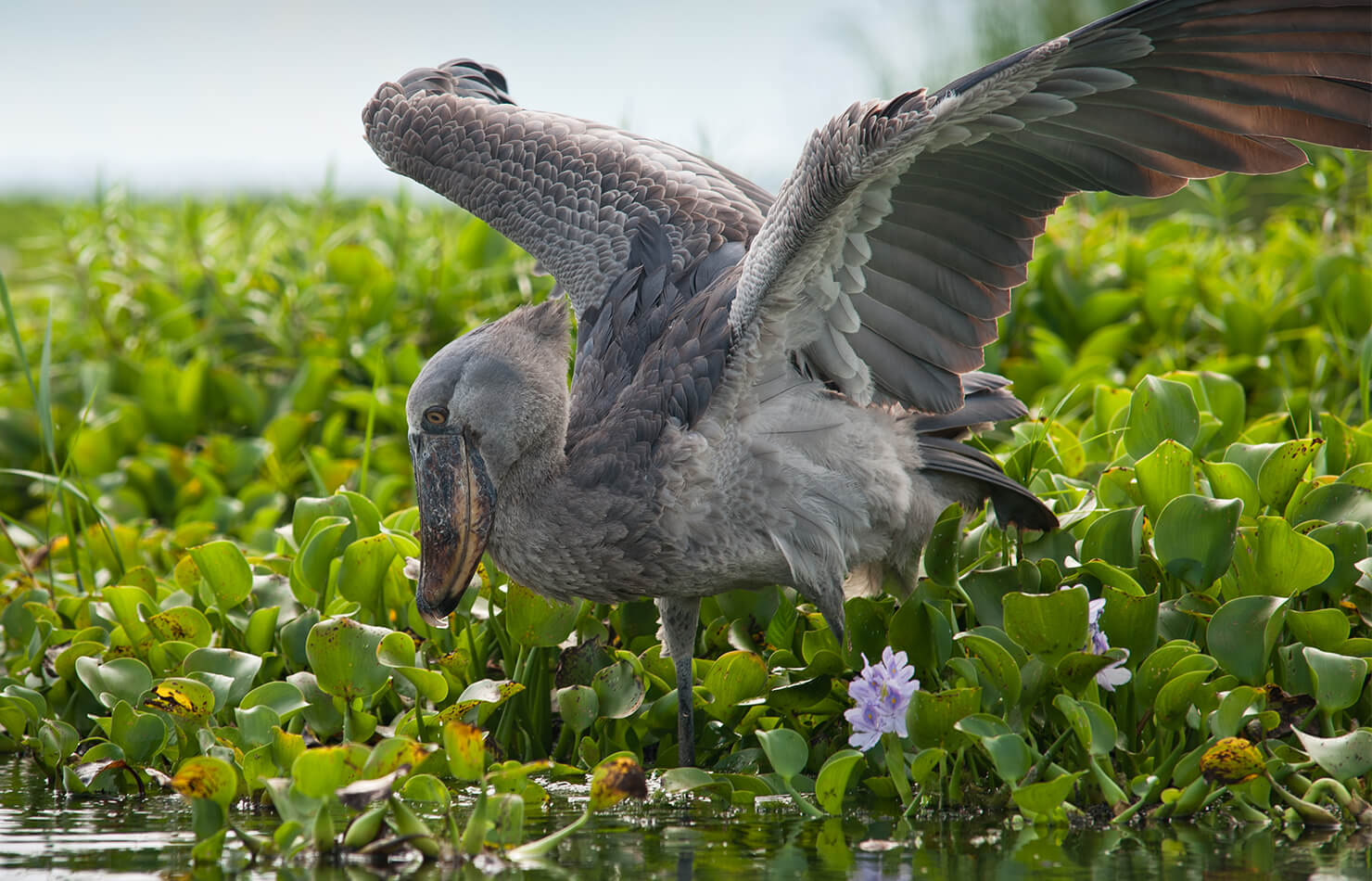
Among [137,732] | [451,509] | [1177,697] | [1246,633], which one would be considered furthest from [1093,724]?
[137,732]

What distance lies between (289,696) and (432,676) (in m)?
0.34

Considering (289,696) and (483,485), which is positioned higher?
(483,485)

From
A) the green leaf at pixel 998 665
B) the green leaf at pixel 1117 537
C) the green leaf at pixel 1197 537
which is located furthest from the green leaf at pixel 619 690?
the green leaf at pixel 1197 537

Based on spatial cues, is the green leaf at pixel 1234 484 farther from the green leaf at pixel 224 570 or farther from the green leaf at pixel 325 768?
the green leaf at pixel 224 570

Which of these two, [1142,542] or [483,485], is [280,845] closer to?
[483,485]

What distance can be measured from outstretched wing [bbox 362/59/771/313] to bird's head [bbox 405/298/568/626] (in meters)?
0.84

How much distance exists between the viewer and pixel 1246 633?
2883 millimetres

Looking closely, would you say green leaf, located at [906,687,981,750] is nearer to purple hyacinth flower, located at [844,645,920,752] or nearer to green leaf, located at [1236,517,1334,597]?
purple hyacinth flower, located at [844,645,920,752]

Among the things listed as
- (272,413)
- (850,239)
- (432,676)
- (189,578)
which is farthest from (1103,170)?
(272,413)

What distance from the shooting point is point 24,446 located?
5570 mm

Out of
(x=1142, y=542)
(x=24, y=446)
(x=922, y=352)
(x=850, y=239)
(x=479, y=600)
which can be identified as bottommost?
(x=24, y=446)

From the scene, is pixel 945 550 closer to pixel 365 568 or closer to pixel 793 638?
pixel 793 638

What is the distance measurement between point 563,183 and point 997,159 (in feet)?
5.37

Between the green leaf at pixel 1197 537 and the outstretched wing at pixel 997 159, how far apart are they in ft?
1.90
